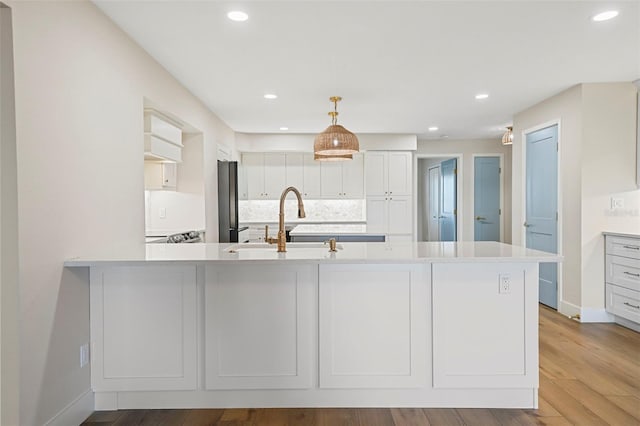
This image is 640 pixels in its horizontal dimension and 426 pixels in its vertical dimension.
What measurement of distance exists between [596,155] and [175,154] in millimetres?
4327

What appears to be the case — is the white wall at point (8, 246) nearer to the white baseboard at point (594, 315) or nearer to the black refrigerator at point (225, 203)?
the black refrigerator at point (225, 203)

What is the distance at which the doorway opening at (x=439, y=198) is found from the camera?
7832 mm

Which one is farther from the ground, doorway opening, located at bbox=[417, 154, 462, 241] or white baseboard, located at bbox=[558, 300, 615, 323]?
doorway opening, located at bbox=[417, 154, 462, 241]

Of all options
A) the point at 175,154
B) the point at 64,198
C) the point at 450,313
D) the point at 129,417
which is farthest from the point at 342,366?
the point at 175,154

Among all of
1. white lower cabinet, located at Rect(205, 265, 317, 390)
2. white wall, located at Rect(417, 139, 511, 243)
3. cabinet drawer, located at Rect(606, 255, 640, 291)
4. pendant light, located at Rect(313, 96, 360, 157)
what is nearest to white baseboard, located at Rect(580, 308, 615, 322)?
cabinet drawer, located at Rect(606, 255, 640, 291)

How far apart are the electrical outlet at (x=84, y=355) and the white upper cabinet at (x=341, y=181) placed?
5384 mm

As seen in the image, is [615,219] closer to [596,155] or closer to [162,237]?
[596,155]

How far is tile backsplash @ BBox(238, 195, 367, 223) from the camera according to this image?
7656 millimetres

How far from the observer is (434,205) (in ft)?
30.1

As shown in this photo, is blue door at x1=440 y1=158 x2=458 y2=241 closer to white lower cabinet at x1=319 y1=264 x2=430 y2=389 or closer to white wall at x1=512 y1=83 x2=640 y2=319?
white wall at x1=512 y1=83 x2=640 y2=319

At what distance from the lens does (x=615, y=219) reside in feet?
13.6

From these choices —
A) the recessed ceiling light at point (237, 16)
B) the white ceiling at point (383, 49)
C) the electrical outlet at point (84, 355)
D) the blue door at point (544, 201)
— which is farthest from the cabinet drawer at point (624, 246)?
the electrical outlet at point (84, 355)

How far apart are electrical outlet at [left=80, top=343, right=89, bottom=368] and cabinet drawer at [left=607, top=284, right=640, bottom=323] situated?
452cm

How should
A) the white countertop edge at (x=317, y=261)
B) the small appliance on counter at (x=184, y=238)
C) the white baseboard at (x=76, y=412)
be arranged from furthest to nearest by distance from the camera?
the small appliance on counter at (x=184, y=238) → the white countertop edge at (x=317, y=261) → the white baseboard at (x=76, y=412)
